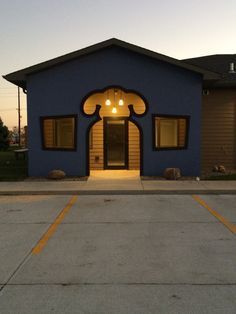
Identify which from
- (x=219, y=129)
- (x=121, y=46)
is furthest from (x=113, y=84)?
(x=219, y=129)

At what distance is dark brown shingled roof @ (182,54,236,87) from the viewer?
15.3 metres

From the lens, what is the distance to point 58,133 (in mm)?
14156

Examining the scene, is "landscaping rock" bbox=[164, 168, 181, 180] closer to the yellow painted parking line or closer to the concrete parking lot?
the yellow painted parking line

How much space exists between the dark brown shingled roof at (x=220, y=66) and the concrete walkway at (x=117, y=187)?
4984 millimetres

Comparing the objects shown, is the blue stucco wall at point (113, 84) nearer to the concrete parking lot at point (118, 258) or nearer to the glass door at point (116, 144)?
the glass door at point (116, 144)

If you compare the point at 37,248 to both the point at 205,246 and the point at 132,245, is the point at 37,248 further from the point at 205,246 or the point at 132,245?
the point at 205,246

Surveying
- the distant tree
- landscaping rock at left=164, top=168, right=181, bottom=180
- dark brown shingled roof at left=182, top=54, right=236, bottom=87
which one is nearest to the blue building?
landscaping rock at left=164, top=168, right=181, bottom=180

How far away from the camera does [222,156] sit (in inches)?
639

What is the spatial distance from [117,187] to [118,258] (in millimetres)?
6105

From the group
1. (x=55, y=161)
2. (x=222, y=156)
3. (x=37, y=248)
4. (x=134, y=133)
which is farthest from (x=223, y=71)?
(x=37, y=248)

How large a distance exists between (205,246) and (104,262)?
1798 millimetres

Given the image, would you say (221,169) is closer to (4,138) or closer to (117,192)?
(117,192)

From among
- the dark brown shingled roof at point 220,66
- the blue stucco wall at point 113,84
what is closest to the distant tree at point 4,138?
the dark brown shingled roof at point 220,66

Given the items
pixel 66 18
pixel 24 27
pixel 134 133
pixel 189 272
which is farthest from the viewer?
pixel 24 27
